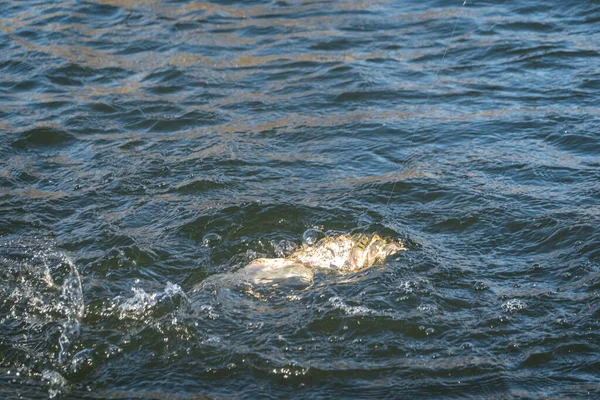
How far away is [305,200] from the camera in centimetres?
628

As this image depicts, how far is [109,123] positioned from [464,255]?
403cm

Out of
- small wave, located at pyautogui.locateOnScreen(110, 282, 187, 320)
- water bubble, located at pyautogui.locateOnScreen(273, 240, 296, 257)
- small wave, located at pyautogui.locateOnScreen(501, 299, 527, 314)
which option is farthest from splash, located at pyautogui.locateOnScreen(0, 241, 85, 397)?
small wave, located at pyautogui.locateOnScreen(501, 299, 527, 314)

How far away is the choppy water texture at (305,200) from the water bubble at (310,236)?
0.02m

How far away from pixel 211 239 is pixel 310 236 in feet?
2.26

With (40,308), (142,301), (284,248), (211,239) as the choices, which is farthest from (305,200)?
(40,308)

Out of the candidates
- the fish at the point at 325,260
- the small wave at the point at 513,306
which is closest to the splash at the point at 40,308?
the fish at the point at 325,260

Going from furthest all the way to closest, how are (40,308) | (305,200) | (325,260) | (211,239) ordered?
1. (305,200)
2. (211,239)
3. (325,260)
4. (40,308)

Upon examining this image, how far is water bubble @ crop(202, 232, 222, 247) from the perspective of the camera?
5.75 metres

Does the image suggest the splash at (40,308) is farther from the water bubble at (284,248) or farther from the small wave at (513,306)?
the small wave at (513,306)

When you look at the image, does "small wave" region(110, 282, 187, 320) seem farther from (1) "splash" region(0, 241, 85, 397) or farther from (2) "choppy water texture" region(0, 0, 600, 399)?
(1) "splash" region(0, 241, 85, 397)

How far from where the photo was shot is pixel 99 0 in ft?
39.6

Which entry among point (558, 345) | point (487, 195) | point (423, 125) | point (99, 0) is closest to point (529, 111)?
point (423, 125)

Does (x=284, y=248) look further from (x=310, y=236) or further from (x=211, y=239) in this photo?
(x=211, y=239)

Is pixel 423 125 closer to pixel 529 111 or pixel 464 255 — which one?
pixel 529 111
